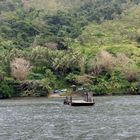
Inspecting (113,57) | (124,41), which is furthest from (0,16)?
(113,57)

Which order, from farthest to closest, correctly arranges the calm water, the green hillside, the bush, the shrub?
the shrub
the green hillside
the bush
the calm water

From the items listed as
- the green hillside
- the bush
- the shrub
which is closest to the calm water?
the bush

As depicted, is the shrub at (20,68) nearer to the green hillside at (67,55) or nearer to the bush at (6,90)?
the green hillside at (67,55)

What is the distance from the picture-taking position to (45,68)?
417ft

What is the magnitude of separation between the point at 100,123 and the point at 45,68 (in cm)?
6908

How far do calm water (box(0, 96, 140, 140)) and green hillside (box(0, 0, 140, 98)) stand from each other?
36619mm

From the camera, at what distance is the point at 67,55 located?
126625 millimetres

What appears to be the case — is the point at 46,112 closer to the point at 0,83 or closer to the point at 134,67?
the point at 0,83

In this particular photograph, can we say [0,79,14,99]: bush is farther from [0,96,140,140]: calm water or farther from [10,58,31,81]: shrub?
[0,96,140,140]: calm water

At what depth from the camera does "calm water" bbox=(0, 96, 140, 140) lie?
50.0m

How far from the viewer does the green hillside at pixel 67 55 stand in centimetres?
11725

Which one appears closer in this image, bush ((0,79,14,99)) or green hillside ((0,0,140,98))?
bush ((0,79,14,99))

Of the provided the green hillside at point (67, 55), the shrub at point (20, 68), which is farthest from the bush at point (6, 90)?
the shrub at point (20, 68)

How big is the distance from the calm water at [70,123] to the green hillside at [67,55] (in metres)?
36.6
